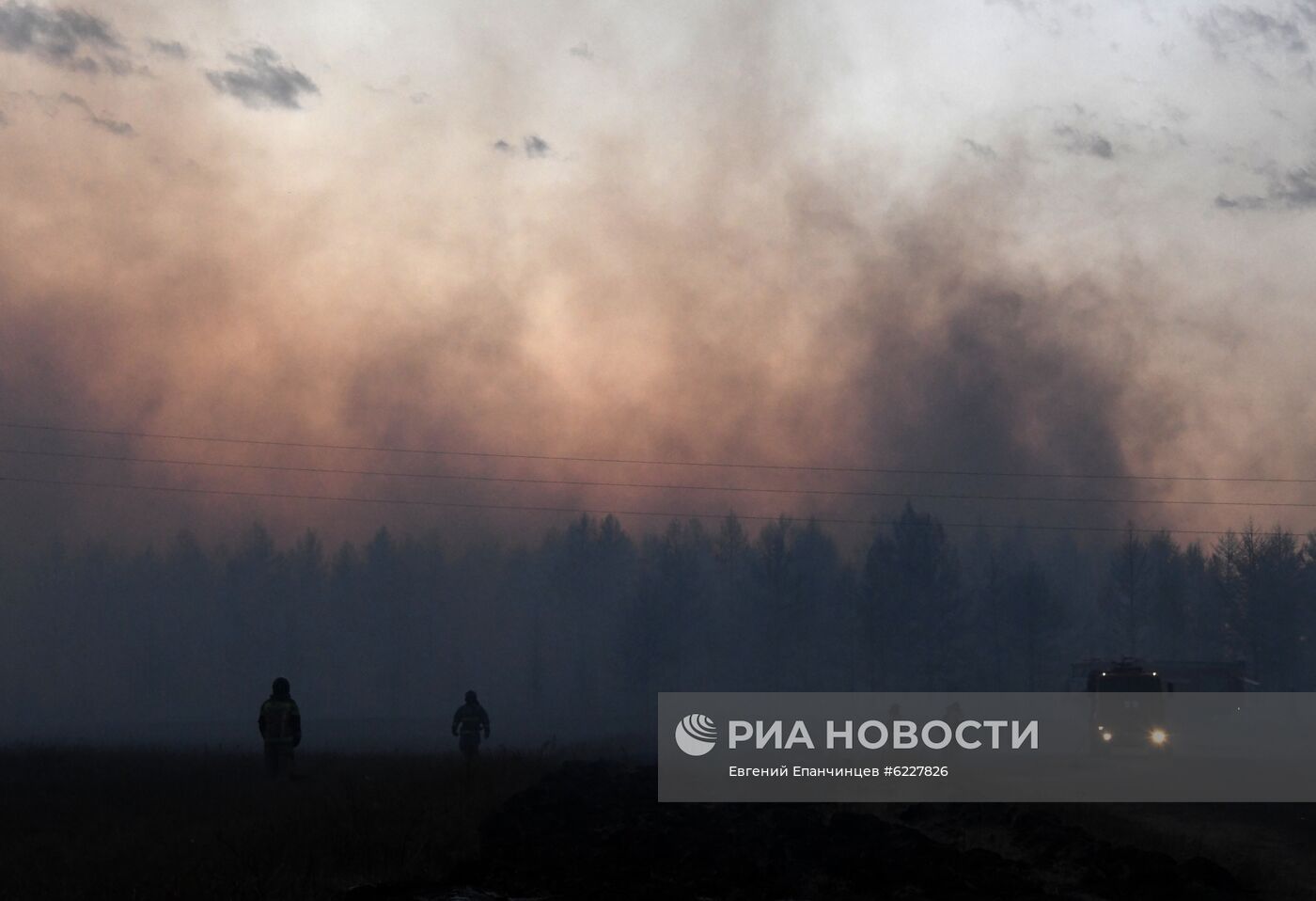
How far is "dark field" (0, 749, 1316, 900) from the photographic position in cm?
1503

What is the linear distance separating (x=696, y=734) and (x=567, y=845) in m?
12.7

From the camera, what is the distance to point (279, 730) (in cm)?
2506

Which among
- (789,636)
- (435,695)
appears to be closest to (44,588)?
(435,695)

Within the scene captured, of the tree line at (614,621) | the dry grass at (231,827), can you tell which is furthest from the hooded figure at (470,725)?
the tree line at (614,621)

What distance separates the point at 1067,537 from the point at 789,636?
329 ft

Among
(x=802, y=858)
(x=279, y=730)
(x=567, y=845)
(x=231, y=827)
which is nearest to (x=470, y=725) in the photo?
(x=279, y=730)

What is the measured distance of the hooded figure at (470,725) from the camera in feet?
95.6

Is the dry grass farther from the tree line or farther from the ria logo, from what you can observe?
the tree line

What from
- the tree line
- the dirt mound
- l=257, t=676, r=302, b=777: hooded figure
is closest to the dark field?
the dirt mound

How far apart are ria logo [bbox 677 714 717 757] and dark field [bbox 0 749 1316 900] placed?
13.6 feet

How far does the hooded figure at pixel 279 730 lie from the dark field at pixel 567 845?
0.58 metres

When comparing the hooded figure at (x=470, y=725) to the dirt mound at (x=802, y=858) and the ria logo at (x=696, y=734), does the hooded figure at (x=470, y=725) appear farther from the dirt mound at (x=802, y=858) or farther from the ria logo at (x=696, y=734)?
the dirt mound at (x=802, y=858)

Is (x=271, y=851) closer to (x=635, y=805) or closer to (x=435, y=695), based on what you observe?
(x=635, y=805)

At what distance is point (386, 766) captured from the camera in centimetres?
2902
